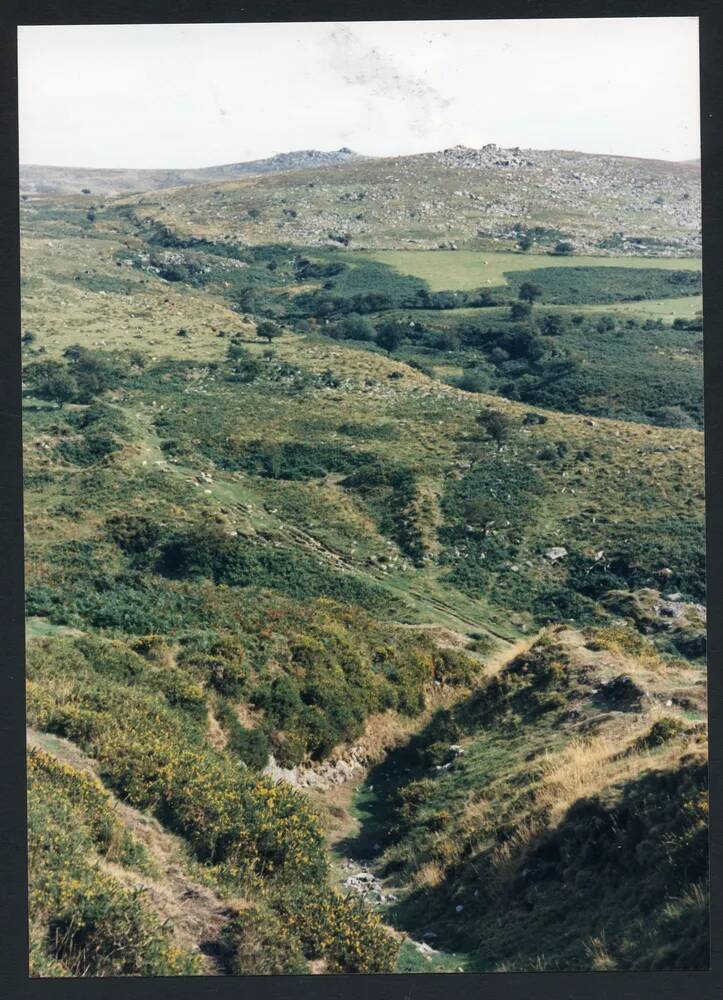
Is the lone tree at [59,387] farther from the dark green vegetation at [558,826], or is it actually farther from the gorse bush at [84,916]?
the gorse bush at [84,916]

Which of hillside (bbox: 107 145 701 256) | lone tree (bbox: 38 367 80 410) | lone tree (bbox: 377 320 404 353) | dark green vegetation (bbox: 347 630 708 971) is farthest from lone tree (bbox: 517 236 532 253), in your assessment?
dark green vegetation (bbox: 347 630 708 971)

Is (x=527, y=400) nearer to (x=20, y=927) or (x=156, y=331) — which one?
(x=156, y=331)

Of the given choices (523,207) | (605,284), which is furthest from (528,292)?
(523,207)

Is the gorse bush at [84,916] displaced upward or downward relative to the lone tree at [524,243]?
downward

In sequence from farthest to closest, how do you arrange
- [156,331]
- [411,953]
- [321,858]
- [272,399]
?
[156,331]
[272,399]
[321,858]
[411,953]

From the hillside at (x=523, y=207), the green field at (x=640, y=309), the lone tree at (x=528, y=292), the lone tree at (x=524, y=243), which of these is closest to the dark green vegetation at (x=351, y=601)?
the green field at (x=640, y=309)

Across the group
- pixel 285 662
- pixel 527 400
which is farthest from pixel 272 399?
pixel 285 662
